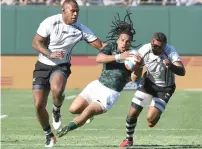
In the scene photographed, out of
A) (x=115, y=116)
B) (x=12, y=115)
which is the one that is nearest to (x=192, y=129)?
(x=115, y=116)

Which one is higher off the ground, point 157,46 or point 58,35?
point 58,35

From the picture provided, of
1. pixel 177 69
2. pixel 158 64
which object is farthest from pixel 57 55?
pixel 177 69

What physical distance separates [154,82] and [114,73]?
44.1 inches

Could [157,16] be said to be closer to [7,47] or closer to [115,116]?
[7,47]

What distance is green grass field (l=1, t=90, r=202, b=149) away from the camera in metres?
14.2

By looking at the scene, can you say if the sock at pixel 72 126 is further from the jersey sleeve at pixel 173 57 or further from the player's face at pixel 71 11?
the jersey sleeve at pixel 173 57

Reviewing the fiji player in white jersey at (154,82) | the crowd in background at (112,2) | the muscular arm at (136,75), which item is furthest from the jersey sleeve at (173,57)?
the crowd in background at (112,2)

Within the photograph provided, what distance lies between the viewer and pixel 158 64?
45.8 feet

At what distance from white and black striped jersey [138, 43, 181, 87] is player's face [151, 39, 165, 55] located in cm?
8

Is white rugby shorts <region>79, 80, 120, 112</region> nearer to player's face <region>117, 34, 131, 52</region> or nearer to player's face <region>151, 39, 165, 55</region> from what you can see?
player's face <region>117, 34, 131, 52</region>

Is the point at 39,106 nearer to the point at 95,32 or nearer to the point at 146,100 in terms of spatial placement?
the point at 146,100

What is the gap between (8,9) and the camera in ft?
95.2

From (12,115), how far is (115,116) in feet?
8.44

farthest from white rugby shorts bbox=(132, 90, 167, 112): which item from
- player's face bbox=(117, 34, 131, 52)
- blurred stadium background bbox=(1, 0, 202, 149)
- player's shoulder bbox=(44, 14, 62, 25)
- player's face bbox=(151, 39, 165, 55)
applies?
blurred stadium background bbox=(1, 0, 202, 149)
